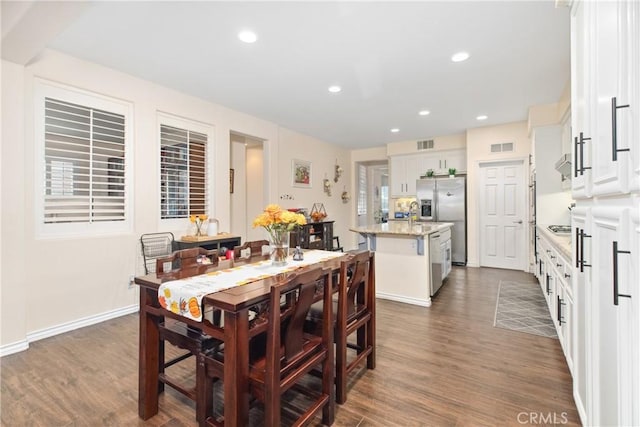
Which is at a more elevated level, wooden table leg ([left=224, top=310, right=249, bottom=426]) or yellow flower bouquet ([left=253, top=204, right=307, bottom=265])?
yellow flower bouquet ([left=253, top=204, right=307, bottom=265])

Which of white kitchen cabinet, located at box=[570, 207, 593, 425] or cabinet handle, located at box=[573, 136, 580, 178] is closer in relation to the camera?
white kitchen cabinet, located at box=[570, 207, 593, 425]

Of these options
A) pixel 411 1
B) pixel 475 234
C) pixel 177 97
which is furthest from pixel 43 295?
pixel 475 234

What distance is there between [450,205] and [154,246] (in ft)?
17.5

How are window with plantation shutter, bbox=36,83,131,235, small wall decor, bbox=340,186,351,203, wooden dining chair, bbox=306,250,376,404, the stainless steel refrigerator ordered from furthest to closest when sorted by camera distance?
1. small wall decor, bbox=340,186,351,203
2. the stainless steel refrigerator
3. window with plantation shutter, bbox=36,83,131,235
4. wooden dining chair, bbox=306,250,376,404

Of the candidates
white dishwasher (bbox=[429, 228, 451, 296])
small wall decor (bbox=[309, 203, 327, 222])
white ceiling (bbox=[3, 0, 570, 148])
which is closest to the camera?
white ceiling (bbox=[3, 0, 570, 148])

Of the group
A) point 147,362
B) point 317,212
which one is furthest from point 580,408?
point 317,212

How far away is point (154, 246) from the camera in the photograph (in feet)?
12.0

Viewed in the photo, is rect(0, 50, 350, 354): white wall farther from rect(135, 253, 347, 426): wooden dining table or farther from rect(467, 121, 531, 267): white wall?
rect(467, 121, 531, 267): white wall

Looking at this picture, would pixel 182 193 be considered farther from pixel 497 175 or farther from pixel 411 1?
pixel 497 175

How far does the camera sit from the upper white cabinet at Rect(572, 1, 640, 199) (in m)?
0.88

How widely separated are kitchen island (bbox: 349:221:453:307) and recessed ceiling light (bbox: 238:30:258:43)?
2511 millimetres

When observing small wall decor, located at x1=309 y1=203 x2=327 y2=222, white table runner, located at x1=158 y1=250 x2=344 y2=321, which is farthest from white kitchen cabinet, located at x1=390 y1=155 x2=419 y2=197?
white table runner, located at x1=158 y1=250 x2=344 y2=321

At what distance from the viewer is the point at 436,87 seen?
3.88 meters

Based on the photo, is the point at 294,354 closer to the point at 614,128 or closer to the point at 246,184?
the point at 614,128
